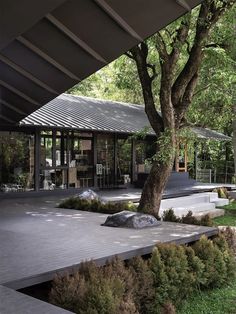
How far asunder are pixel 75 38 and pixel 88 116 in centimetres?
939

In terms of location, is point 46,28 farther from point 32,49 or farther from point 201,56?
point 201,56

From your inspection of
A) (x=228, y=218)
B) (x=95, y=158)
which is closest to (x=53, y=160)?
(x=95, y=158)

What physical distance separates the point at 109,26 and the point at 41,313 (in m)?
4.52

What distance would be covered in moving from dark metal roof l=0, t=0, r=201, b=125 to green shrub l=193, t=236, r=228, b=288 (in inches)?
135

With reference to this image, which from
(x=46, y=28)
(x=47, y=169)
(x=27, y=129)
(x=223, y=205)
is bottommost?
(x=223, y=205)

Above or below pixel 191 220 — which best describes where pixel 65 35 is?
above

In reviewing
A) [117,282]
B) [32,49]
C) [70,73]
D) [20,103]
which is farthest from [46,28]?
[117,282]

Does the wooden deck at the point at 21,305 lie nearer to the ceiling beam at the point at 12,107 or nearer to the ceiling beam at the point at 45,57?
the ceiling beam at the point at 45,57

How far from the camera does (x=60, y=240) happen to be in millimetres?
6426

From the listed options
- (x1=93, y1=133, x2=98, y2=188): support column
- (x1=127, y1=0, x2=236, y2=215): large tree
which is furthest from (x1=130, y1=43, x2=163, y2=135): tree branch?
(x1=93, y1=133, x2=98, y2=188): support column

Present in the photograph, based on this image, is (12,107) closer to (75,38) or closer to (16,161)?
(16,161)

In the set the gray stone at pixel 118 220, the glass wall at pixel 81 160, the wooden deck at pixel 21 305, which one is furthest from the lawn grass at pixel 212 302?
the glass wall at pixel 81 160

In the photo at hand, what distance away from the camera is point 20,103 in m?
9.67

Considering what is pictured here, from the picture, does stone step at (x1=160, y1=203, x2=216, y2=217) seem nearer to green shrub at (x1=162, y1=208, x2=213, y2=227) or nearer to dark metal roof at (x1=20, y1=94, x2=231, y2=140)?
dark metal roof at (x1=20, y1=94, x2=231, y2=140)
